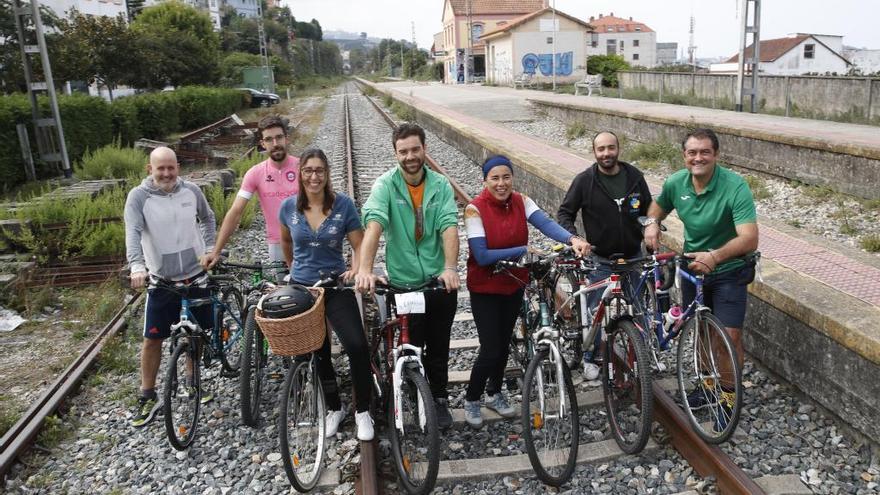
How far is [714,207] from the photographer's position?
173 inches

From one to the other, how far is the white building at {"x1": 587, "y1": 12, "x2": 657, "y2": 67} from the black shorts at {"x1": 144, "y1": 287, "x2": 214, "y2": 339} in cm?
10153

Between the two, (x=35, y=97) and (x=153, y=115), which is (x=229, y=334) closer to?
(x=35, y=97)

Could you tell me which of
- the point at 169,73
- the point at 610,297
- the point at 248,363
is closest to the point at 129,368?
the point at 248,363

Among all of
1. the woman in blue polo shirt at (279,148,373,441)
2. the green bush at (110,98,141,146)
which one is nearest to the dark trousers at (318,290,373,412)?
the woman in blue polo shirt at (279,148,373,441)

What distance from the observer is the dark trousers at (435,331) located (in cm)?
434

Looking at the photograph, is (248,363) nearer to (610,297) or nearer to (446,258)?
(446,258)

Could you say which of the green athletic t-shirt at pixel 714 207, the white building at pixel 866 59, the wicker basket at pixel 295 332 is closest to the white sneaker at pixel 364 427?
the wicker basket at pixel 295 332

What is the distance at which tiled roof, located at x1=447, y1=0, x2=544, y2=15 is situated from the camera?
7925cm

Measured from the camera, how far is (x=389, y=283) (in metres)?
4.11

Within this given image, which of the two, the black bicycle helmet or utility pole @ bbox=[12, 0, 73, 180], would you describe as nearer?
the black bicycle helmet

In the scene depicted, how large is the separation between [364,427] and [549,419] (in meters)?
1.12

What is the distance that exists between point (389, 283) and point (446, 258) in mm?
372

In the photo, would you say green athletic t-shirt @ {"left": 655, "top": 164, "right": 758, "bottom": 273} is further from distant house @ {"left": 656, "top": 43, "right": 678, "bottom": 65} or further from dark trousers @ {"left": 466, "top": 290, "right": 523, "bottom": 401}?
distant house @ {"left": 656, "top": 43, "right": 678, "bottom": 65}

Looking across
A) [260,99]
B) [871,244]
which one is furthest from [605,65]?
[871,244]
